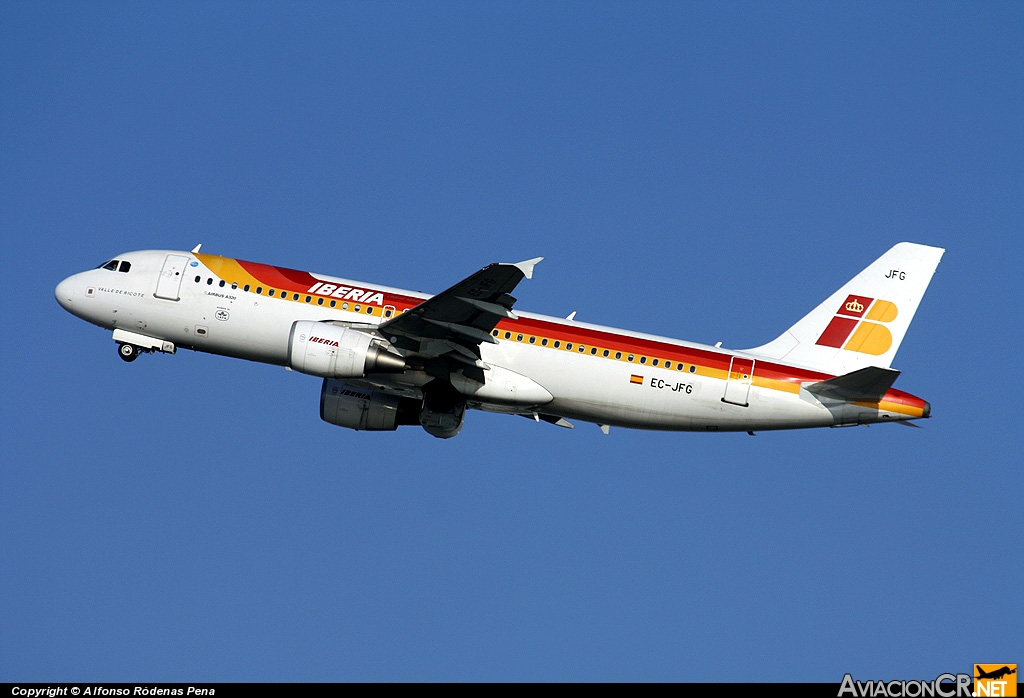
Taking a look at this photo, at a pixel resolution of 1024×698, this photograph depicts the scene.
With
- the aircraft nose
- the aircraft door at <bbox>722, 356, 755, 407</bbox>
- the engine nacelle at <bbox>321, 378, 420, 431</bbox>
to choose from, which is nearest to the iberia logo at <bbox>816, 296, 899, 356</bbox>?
the aircraft door at <bbox>722, 356, 755, 407</bbox>

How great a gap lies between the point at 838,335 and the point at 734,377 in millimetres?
4890

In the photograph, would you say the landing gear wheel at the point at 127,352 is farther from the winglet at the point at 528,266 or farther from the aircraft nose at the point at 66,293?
the winglet at the point at 528,266

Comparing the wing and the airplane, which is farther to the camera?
the airplane

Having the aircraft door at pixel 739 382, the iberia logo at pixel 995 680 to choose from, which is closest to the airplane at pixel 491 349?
the aircraft door at pixel 739 382

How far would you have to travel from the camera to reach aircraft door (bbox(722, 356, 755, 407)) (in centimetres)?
3919

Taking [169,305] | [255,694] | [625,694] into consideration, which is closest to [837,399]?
[625,694]

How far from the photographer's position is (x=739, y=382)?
39.3m

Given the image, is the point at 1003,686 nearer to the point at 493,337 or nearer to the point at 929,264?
the point at 929,264

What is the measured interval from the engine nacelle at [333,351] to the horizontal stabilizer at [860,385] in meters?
14.8

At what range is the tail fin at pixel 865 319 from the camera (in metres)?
41.1

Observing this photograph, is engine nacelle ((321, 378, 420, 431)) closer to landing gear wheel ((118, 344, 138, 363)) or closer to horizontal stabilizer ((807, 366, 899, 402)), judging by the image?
landing gear wheel ((118, 344, 138, 363))

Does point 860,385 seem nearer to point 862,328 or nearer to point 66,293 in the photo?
point 862,328

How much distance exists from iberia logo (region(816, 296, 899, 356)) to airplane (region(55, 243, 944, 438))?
0.05 meters

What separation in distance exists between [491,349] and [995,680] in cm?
1891
